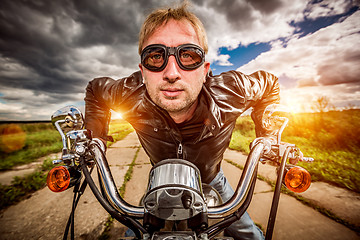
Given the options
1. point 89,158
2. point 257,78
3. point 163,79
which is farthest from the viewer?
point 257,78

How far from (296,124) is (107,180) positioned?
7.95m

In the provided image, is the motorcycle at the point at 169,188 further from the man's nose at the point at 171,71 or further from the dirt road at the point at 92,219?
the dirt road at the point at 92,219

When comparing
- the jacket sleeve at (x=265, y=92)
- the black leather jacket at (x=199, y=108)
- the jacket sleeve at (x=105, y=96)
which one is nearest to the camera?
the black leather jacket at (x=199, y=108)

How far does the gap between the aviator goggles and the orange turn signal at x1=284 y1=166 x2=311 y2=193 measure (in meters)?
0.97

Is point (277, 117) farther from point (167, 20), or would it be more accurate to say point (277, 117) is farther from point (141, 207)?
point (167, 20)

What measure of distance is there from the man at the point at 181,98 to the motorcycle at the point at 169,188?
594mm

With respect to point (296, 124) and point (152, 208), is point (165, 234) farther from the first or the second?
point (296, 124)

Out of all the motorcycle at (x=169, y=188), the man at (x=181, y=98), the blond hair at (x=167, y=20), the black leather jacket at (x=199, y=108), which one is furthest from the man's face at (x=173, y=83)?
the motorcycle at (x=169, y=188)

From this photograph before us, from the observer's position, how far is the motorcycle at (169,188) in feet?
2.07

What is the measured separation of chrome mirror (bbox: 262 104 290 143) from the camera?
1108 millimetres

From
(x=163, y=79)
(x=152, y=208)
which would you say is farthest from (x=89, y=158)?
(x=163, y=79)

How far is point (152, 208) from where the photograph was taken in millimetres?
650

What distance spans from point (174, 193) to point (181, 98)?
762mm

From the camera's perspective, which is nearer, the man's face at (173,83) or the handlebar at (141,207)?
the handlebar at (141,207)
